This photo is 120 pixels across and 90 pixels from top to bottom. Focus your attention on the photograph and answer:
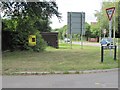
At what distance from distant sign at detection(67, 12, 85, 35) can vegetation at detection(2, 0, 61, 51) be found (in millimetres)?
9448

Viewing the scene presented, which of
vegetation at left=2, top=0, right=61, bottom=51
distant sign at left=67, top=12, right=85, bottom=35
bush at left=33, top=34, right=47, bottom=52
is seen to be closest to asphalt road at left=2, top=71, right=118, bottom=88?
vegetation at left=2, top=0, right=61, bottom=51

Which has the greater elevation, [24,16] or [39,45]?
[24,16]

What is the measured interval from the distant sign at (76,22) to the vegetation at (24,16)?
9448mm

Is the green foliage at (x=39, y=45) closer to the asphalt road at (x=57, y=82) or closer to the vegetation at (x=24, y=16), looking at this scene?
the vegetation at (x=24, y=16)

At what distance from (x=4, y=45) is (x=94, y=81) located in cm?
1448

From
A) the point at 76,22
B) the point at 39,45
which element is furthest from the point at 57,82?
the point at 76,22

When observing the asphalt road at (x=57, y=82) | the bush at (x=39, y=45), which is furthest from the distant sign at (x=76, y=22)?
the asphalt road at (x=57, y=82)

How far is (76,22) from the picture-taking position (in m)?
35.1

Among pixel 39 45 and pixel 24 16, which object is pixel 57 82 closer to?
pixel 24 16

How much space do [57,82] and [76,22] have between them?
1014 inches

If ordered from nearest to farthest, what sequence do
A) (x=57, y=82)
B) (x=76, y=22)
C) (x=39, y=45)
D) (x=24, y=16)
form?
(x=57, y=82) < (x=24, y=16) < (x=39, y=45) < (x=76, y=22)

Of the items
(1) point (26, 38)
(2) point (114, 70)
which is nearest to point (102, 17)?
(1) point (26, 38)

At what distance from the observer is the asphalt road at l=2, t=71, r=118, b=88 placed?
9070 mm

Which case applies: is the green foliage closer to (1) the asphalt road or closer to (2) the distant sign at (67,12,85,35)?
(2) the distant sign at (67,12,85,35)
